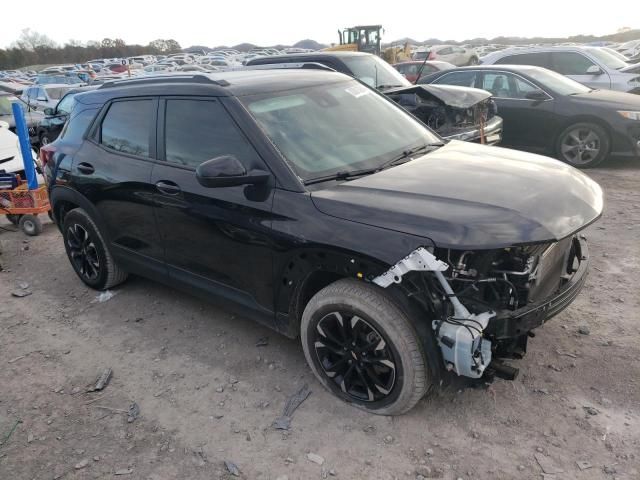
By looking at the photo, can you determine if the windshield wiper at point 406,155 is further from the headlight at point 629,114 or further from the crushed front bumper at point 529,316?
the headlight at point 629,114

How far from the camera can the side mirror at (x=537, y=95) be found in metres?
8.27

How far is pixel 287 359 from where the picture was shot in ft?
11.8

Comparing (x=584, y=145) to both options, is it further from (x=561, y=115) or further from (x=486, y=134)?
(x=486, y=134)

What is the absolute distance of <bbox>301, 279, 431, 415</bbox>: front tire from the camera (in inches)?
105

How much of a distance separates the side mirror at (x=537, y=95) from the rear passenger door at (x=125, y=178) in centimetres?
666

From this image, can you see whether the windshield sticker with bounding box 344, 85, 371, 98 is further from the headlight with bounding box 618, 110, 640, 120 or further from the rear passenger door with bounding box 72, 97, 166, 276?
the headlight with bounding box 618, 110, 640, 120

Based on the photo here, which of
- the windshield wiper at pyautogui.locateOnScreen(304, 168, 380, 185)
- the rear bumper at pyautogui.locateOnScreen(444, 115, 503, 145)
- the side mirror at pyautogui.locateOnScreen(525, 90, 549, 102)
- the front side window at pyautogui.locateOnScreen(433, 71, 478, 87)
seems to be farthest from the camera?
the front side window at pyautogui.locateOnScreen(433, 71, 478, 87)

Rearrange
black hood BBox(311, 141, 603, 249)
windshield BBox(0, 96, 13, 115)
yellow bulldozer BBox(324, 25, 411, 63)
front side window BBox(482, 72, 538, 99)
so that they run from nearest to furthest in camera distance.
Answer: black hood BBox(311, 141, 603, 249) < front side window BBox(482, 72, 538, 99) < windshield BBox(0, 96, 13, 115) < yellow bulldozer BBox(324, 25, 411, 63)

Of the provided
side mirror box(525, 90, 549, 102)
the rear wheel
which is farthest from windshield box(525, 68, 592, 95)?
→ the rear wheel

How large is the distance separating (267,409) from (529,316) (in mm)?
1601

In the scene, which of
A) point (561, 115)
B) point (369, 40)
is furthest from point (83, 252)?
point (369, 40)

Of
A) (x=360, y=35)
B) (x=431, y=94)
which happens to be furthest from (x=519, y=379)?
(x=360, y=35)

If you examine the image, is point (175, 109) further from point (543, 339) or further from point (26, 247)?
point (26, 247)

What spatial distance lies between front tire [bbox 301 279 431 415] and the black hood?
43 cm
